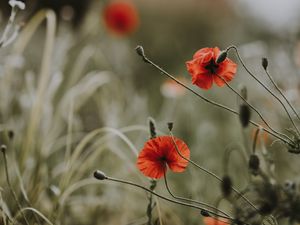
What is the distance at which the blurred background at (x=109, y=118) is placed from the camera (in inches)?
65.5

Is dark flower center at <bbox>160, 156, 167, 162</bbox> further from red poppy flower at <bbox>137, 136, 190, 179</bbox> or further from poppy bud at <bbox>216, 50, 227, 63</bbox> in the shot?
poppy bud at <bbox>216, 50, 227, 63</bbox>

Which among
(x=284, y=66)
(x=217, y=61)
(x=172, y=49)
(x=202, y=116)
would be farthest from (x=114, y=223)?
(x=172, y=49)

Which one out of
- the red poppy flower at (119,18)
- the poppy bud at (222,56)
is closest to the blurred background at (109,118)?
the red poppy flower at (119,18)

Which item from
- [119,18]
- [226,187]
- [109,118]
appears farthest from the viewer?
[119,18]

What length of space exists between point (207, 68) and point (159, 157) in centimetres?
20

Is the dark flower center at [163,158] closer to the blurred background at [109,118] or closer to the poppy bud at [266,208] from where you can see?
the blurred background at [109,118]

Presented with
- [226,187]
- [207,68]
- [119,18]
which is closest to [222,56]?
[207,68]

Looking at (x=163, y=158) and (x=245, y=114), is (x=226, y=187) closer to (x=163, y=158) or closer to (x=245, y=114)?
(x=245, y=114)

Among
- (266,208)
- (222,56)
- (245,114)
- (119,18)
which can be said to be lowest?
(266,208)

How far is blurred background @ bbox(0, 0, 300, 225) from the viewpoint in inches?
65.5

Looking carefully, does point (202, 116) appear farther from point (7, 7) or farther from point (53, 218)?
point (7, 7)

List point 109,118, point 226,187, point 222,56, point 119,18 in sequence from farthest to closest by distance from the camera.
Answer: point 119,18 < point 109,118 < point 222,56 < point 226,187

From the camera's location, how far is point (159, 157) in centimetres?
99

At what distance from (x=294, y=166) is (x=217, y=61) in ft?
3.88
